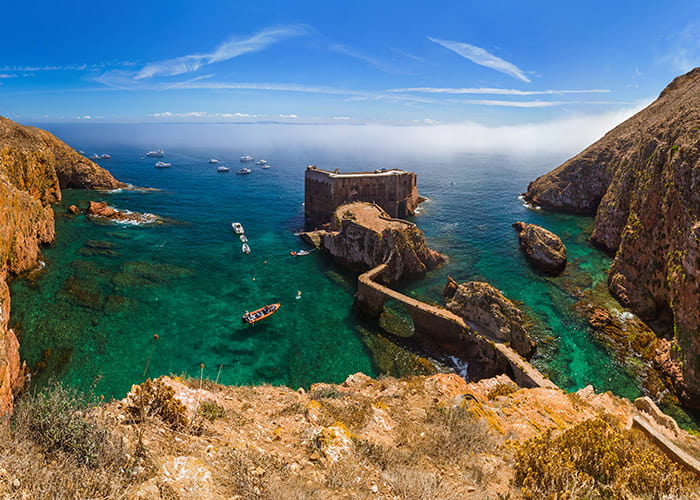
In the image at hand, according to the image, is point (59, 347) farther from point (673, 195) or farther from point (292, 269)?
point (673, 195)

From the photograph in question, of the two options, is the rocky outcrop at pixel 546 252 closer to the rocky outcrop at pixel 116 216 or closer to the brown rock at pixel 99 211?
the rocky outcrop at pixel 116 216

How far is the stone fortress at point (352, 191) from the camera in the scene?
48281mm

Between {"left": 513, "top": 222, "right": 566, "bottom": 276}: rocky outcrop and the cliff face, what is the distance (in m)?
4.59

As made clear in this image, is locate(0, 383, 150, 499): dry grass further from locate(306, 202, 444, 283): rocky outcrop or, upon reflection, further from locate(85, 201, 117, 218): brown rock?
locate(85, 201, 117, 218): brown rock

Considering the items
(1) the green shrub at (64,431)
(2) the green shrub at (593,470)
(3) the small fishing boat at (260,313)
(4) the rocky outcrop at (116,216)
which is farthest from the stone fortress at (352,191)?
(1) the green shrub at (64,431)

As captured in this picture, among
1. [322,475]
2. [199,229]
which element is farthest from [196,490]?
[199,229]

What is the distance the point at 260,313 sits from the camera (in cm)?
2708

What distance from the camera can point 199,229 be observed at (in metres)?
48.5

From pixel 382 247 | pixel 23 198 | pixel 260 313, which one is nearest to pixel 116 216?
pixel 23 198

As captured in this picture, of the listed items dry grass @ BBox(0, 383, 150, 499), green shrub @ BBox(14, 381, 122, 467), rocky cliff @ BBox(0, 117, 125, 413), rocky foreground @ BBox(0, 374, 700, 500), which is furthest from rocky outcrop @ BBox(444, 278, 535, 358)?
rocky cliff @ BBox(0, 117, 125, 413)

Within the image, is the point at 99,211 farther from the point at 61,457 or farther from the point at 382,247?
the point at 61,457

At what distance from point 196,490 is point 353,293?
87.0ft

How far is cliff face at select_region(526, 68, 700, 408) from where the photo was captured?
20.6 m

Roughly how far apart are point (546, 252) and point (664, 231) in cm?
978
